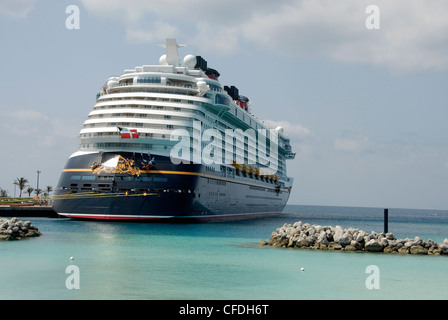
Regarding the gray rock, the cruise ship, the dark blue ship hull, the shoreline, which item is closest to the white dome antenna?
the cruise ship

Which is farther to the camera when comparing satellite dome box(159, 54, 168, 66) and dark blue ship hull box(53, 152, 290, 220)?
satellite dome box(159, 54, 168, 66)

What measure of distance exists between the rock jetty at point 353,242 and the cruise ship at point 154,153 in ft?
50.8

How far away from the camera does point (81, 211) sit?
45.0 metres

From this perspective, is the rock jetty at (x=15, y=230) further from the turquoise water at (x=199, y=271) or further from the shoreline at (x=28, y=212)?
the shoreline at (x=28, y=212)

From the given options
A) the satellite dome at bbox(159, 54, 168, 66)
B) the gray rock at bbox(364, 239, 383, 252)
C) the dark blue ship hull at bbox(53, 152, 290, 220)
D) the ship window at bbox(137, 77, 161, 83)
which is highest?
the satellite dome at bbox(159, 54, 168, 66)

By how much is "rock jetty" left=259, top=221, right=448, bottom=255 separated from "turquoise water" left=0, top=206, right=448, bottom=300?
125cm

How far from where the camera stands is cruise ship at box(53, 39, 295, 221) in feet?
145

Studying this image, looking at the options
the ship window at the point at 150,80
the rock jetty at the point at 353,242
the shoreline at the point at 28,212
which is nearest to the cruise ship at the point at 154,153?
the ship window at the point at 150,80

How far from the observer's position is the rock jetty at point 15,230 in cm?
3146

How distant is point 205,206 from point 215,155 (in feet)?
24.4

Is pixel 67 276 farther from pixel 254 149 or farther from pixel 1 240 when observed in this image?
pixel 254 149

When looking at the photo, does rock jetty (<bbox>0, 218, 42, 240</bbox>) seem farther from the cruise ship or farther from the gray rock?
the gray rock

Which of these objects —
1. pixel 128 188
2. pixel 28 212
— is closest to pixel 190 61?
pixel 128 188
